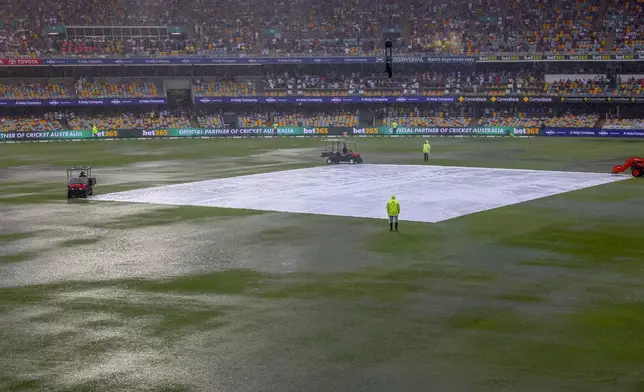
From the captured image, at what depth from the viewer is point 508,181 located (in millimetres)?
38812

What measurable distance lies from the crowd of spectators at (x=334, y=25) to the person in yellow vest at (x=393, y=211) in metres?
61.0

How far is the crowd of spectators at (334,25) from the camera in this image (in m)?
81.2

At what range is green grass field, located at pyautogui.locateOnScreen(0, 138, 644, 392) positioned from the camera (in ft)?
40.6

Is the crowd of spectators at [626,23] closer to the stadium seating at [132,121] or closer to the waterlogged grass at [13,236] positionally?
the stadium seating at [132,121]

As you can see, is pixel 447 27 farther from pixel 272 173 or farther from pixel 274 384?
pixel 274 384

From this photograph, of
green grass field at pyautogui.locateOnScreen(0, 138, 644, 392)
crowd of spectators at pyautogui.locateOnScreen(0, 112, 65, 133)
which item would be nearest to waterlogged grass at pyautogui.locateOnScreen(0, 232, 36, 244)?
green grass field at pyautogui.locateOnScreen(0, 138, 644, 392)

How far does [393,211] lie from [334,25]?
224 feet

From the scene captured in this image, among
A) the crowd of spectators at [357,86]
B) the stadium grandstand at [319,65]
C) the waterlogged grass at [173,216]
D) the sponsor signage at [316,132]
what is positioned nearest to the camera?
the waterlogged grass at [173,216]

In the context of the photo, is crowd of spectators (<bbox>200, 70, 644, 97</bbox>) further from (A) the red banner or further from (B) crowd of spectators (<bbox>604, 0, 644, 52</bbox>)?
(A) the red banner

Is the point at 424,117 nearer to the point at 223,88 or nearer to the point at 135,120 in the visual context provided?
the point at 223,88

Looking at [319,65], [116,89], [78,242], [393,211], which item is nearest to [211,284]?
[78,242]

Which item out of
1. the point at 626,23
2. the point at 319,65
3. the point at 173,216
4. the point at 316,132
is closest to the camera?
the point at 173,216

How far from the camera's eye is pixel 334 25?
8938 cm

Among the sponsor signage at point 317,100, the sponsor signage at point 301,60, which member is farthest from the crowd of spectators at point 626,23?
the sponsor signage at point 317,100
